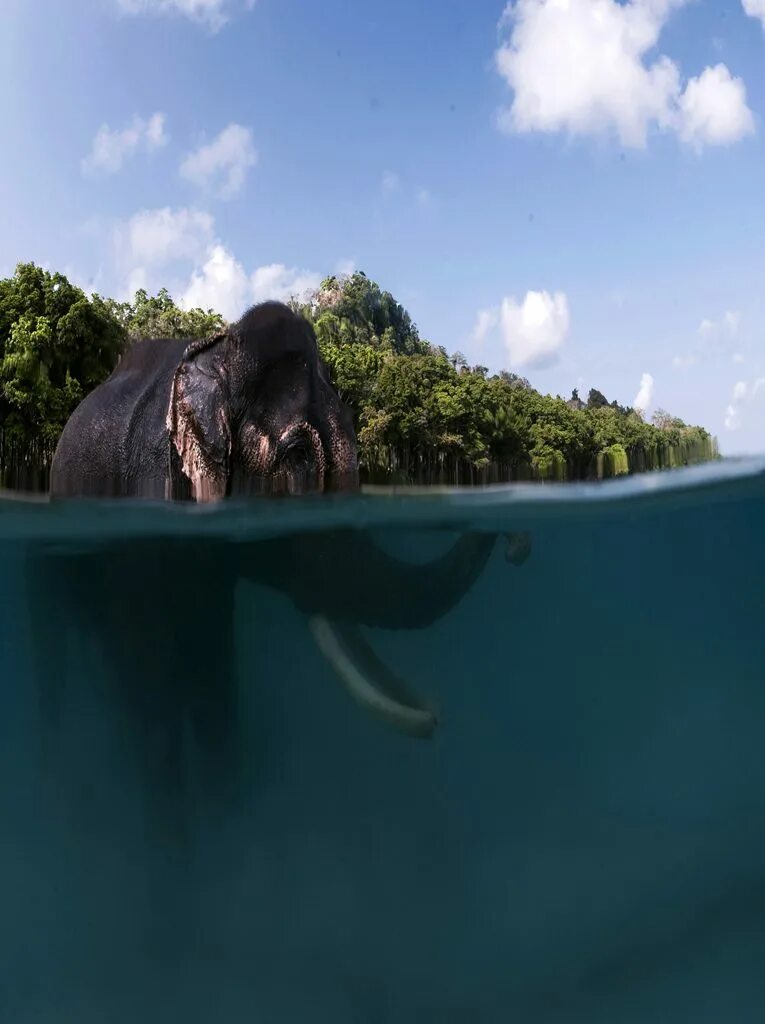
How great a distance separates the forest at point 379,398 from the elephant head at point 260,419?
1785mm

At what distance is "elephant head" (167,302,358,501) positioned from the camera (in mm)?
7207

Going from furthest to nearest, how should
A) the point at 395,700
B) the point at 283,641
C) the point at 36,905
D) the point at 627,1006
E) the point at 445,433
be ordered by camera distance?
the point at 445,433, the point at 283,641, the point at 36,905, the point at 395,700, the point at 627,1006

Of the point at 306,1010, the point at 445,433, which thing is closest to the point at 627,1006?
the point at 306,1010

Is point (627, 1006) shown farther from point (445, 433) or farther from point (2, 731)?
point (445, 433)

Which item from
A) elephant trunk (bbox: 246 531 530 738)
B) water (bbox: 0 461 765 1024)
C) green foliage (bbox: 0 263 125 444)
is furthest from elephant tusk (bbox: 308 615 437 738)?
green foliage (bbox: 0 263 125 444)

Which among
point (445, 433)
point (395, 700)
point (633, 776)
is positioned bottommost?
point (633, 776)

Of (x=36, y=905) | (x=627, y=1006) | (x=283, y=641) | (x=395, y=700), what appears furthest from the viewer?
(x=283, y=641)

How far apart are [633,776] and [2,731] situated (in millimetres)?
5943

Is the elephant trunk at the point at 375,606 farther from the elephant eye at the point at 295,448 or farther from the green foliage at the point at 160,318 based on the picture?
the green foliage at the point at 160,318

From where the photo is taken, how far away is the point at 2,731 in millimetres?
9500

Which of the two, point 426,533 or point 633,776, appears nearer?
point 633,776

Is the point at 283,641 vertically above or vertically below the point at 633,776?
above

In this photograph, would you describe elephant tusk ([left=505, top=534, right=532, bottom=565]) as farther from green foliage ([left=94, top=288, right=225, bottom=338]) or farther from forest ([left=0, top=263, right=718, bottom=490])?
green foliage ([left=94, top=288, right=225, bottom=338])

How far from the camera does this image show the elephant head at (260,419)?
7207mm
